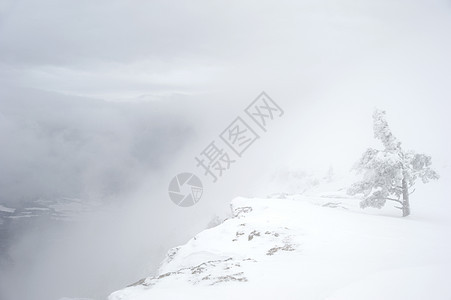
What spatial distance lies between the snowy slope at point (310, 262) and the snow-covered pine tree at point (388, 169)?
3.66 m

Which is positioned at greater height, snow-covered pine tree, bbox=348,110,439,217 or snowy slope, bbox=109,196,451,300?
snow-covered pine tree, bbox=348,110,439,217

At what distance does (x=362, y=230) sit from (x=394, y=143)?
390 inches

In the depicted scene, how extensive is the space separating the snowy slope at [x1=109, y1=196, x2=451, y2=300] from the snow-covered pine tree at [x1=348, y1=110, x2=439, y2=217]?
144 inches

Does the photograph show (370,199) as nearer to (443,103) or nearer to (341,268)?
(341,268)

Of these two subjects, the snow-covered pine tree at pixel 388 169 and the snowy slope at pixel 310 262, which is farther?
the snow-covered pine tree at pixel 388 169

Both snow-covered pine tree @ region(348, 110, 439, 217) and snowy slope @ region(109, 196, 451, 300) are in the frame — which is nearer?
snowy slope @ region(109, 196, 451, 300)

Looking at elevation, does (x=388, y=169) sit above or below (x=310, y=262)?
above

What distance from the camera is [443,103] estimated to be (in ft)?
260

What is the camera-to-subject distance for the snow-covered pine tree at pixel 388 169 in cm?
2255

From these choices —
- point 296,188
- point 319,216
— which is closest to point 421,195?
point 319,216

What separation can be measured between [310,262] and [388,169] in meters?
14.5

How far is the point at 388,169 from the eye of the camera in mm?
22641

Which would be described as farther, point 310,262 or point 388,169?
point 388,169

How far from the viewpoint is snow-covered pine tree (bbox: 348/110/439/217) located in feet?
74.0
